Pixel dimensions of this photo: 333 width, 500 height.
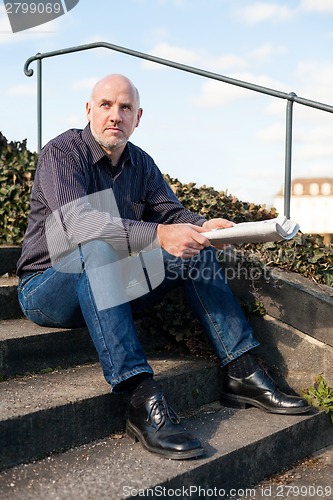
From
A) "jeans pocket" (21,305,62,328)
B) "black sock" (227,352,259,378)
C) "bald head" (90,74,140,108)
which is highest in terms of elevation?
"bald head" (90,74,140,108)

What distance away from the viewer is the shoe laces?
2195 millimetres

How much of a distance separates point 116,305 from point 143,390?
0.34 meters

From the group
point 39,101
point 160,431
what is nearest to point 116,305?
point 160,431

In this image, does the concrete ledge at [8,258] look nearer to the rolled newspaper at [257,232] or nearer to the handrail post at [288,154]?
the rolled newspaper at [257,232]

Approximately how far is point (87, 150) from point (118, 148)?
0.51ft

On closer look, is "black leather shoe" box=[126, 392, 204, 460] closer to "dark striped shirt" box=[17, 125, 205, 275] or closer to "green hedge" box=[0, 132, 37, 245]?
"dark striped shirt" box=[17, 125, 205, 275]

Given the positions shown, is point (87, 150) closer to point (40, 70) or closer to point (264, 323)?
point (264, 323)

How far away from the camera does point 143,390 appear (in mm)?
2266

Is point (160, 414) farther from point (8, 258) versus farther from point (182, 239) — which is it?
point (8, 258)

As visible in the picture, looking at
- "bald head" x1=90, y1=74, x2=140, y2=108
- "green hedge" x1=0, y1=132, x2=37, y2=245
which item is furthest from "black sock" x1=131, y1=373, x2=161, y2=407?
"green hedge" x1=0, y1=132, x2=37, y2=245

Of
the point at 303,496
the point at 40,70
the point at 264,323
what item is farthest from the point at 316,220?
the point at 303,496

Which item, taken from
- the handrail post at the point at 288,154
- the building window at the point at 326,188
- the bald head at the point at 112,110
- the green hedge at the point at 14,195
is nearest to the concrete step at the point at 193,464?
the bald head at the point at 112,110

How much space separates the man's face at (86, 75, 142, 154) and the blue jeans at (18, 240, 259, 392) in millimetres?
607

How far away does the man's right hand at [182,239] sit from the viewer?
230cm
